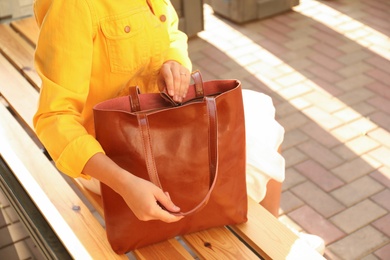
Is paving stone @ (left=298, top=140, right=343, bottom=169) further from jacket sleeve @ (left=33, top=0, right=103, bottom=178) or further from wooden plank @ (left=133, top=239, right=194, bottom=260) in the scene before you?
jacket sleeve @ (left=33, top=0, right=103, bottom=178)

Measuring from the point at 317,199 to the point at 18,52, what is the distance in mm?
1752

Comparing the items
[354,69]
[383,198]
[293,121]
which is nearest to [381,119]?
[293,121]

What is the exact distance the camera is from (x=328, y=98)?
387 centimetres

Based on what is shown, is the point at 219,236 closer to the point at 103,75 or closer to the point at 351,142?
the point at 103,75

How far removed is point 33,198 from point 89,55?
670 millimetres

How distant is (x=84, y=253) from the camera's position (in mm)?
1899

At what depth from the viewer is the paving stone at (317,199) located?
3.00 metres

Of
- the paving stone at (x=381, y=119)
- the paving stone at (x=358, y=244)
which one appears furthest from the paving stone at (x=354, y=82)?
the paving stone at (x=358, y=244)

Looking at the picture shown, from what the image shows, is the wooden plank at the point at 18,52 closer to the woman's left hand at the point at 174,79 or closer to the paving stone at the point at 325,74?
the woman's left hand at the point at 174,79

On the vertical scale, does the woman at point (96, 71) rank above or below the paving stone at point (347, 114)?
above

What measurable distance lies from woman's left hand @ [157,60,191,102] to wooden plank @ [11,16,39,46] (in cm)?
159

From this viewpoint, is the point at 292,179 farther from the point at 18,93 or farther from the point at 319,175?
the point at 18,93

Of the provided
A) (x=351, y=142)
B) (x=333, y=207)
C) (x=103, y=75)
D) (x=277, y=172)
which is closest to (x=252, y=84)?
(x=351, y=142)

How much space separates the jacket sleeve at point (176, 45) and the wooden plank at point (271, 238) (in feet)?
1.80
